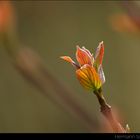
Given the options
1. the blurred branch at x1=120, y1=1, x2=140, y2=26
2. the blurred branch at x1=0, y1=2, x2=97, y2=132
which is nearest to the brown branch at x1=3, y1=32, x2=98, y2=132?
the blurred branch at x1=0, y1=2, x2=97, y2=132

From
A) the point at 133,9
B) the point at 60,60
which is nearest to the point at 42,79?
the point at 60,60

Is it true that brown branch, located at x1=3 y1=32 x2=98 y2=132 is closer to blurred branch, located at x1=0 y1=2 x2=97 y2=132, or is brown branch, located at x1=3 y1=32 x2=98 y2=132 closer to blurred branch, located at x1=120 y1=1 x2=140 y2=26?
blurred branch, located at x1=0 y1=2 x2=97 y2=132

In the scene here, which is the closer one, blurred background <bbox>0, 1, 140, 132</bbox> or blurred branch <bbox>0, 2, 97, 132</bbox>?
blurred branch <bbox>0, 2, 97, 132</bbox>

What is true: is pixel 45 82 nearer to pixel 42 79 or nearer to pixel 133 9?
pixel 42 79

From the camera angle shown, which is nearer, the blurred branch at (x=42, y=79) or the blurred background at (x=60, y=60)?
the blurred branch at (x=42, y=79)

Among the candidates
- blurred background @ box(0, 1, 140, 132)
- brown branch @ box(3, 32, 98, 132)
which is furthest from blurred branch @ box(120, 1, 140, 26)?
brown branch @ box(3, 32, 98, 132)

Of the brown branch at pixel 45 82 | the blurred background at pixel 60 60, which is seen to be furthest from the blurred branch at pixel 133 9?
the brown branch at pixel 45 82

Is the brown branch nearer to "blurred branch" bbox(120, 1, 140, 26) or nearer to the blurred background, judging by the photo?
the blurred background

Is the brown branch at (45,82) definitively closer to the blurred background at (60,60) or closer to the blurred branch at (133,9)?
the blurred background at (60,60)
